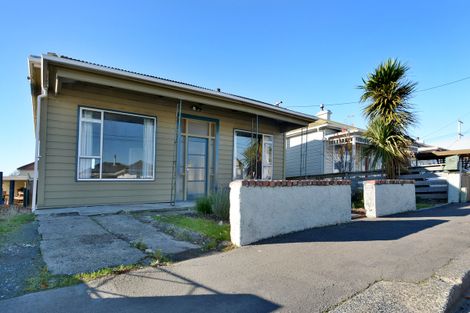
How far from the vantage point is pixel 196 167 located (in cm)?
961

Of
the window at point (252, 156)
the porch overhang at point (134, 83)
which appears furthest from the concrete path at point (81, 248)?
the window at point (252, 156)

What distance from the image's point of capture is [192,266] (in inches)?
137

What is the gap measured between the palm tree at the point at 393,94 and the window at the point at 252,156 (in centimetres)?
435

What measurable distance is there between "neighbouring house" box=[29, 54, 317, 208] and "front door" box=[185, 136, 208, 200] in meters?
0.03

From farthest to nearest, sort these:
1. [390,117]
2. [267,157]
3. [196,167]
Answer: [267,157] → [390,117] → [196,167]

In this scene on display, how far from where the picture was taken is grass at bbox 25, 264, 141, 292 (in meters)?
2.78

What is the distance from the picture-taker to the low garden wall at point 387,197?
7820 mm

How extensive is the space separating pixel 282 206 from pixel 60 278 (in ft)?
11.6

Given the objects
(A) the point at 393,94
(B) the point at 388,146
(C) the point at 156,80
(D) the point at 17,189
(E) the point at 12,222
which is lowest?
(D) the point at 17,189

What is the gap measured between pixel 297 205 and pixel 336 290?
267 centimetres

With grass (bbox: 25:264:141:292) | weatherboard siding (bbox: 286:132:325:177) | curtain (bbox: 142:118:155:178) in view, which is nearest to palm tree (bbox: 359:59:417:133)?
weatherboard siding (bbox: 286:132:325:177)

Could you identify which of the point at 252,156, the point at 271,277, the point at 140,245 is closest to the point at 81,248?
the point at 140,245

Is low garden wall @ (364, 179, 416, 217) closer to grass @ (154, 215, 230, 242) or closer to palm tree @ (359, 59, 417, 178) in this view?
palm tree @ (359, 59, 417, 178)

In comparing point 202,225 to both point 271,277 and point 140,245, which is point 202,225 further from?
point 271,277
